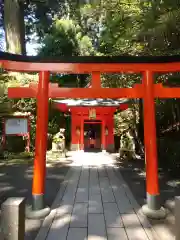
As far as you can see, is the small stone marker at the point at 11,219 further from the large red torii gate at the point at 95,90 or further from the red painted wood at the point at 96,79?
the red painted wood at the point at 96,79

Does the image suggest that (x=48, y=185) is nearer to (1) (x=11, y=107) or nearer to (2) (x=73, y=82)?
(1) (x=11, y=107)

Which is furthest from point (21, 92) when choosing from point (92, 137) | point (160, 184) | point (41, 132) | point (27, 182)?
point (92, 137)

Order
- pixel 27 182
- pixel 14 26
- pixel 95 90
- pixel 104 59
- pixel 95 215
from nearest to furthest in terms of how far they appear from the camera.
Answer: pixel 95 215 < pixel 104 59 < pixel 95 90 < pixel 27 182 < pixel 14 26

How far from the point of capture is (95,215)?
4.62 meters

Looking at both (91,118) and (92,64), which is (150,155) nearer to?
(92,64)

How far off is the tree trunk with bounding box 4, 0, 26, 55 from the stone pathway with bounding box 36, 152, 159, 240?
13533 mm

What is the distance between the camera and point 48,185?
6.93 meters

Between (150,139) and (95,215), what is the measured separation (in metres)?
1.83

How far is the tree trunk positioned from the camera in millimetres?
17375

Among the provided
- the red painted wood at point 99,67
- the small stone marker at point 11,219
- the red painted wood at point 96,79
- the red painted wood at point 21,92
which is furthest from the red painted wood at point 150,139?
the small stone marker at point 11,219

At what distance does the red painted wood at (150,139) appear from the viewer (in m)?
4.80

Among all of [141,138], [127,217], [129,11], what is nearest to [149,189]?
[127,217]

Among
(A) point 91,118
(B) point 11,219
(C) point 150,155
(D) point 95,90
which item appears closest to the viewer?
(B) point 11,219

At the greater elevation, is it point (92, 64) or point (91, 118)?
point (92, 64)
